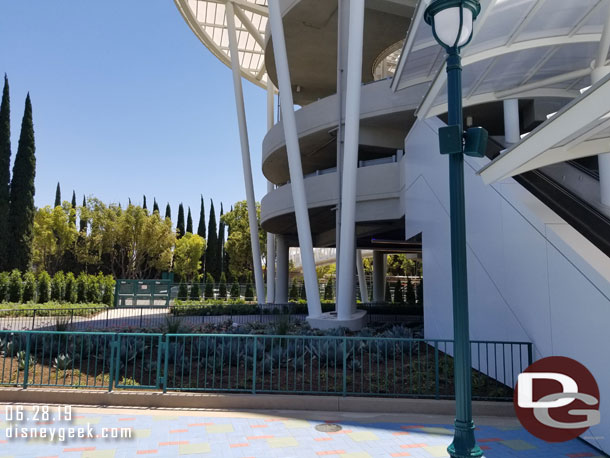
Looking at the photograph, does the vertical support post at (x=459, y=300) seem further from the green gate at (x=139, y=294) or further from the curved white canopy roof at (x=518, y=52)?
the green gate at (x=139, y=294)

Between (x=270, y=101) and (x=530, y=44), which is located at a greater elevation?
(x=270, y=101)

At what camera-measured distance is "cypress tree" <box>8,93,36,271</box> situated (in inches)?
1559

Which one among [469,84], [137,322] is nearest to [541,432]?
[469,84]

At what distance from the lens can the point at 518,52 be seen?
11.2 meters

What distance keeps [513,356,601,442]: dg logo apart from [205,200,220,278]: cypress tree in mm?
60014

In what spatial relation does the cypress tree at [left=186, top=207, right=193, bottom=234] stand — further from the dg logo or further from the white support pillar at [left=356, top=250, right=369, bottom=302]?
the dg logo

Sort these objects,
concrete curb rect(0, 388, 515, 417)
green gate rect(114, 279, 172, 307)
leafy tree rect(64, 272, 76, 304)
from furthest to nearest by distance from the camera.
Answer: leafy tree rect(64, 272, 76, 304) → green gate rect(114, 279, 172, 307) → concrete curb rect(0, 388, 515, 417)

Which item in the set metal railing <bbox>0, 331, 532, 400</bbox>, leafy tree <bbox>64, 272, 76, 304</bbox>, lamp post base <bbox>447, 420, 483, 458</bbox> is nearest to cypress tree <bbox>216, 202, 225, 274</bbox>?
leafy tree <bbox>64, 272, 76, 304</bbox>

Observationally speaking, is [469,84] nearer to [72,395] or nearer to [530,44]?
[530,44]

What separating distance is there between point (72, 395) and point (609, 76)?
920cm

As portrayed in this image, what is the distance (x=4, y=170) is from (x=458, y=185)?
45.4 m

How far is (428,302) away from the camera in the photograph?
13086mm

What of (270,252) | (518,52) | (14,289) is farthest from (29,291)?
(518,52)

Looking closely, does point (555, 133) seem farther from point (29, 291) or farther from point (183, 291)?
point (29, 291)
